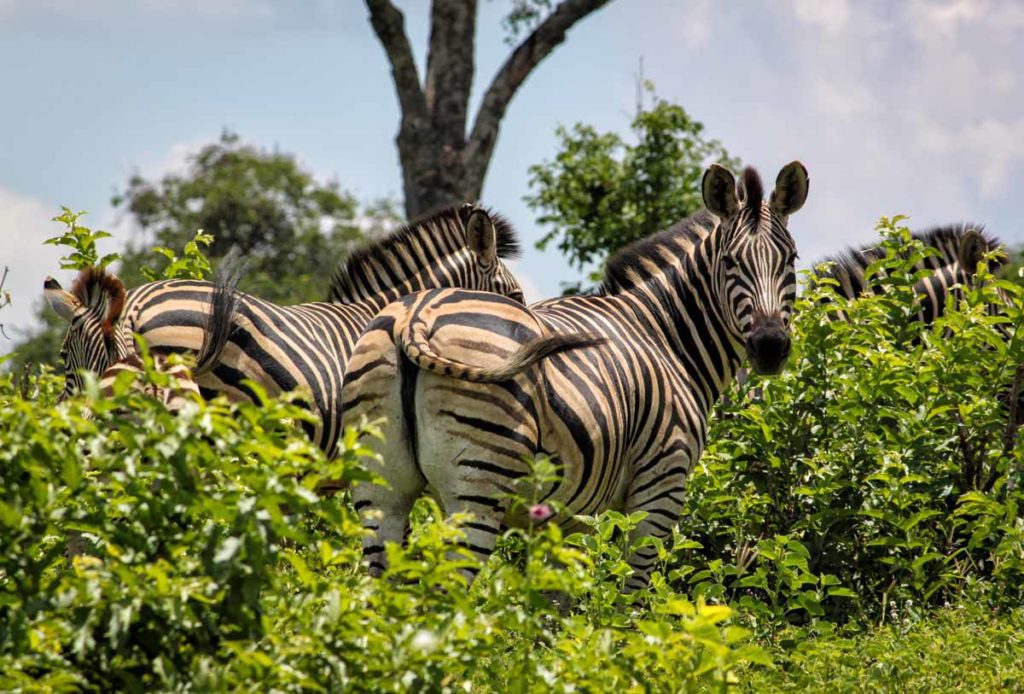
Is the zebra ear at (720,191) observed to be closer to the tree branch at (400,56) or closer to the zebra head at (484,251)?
the zebra head at (484,251)

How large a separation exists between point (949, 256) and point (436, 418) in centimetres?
678

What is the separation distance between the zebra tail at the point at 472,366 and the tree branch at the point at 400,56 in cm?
1365

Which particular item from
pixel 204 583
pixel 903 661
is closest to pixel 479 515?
pixel 903 661

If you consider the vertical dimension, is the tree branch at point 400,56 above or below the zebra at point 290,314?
above

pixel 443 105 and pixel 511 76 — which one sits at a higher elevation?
pixel 511 76

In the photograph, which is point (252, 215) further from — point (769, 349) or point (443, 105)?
point (769, 349)

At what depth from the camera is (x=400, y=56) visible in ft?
60.5

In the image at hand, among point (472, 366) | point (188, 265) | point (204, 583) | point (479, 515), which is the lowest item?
point (204, 583)

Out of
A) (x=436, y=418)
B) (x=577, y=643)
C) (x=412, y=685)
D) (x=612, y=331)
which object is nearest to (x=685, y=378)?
(x=612, y=331)

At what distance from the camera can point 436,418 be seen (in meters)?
5.19

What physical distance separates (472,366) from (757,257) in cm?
209

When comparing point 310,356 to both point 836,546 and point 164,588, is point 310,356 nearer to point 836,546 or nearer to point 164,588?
point 836,546

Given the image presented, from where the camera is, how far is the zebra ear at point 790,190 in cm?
692

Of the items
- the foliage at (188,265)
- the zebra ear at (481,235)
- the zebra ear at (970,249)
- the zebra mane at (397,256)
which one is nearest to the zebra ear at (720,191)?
the zebra ear at (481,235)
